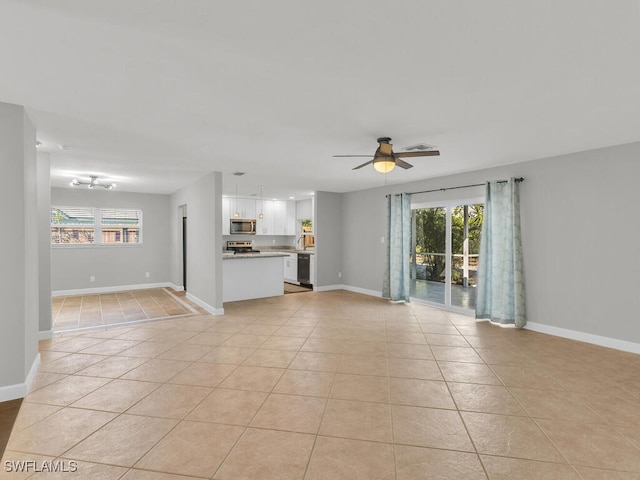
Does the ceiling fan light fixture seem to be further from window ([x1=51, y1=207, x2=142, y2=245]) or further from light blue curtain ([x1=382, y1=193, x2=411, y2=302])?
window ([x1=51, y1=207, x2=142, y2=245])

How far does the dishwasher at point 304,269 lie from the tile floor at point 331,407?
4.05 metres

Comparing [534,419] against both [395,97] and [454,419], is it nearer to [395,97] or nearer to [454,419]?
[454,419]

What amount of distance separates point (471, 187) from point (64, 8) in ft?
18.1

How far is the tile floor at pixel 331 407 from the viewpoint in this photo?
1.97 m

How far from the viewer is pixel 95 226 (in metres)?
7.82

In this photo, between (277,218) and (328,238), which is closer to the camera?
(328,238)

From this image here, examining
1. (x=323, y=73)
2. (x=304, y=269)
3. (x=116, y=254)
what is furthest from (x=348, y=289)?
(x=323, y=73)

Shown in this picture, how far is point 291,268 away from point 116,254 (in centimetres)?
443

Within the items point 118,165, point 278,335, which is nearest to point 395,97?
point 278,335

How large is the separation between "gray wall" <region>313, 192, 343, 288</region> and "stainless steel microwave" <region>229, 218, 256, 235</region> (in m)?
2.17

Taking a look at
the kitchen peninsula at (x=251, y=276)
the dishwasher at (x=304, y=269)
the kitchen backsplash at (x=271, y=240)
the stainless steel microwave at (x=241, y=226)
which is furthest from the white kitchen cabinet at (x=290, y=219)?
the kitchen peninsula at (x=251, y=276)

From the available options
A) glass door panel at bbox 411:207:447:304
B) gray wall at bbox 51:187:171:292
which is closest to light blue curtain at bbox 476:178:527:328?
glass door panel at bbox 411:207:447:304
